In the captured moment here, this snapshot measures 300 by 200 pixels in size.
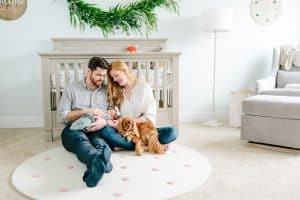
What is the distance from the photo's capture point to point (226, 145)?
303 cm

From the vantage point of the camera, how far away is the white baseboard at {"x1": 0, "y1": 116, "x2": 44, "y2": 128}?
12.6ft

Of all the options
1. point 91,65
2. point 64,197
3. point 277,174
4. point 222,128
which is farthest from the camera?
point 222,128

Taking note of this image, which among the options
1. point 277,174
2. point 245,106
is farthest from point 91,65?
point 277,174

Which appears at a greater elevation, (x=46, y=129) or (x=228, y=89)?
(x=228, y=89)

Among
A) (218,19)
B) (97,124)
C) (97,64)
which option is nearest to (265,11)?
(218,19)

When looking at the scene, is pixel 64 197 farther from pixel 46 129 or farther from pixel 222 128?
pixel 222 128

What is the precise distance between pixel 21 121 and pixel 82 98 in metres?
1.36

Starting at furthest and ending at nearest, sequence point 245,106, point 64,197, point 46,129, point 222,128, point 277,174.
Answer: point 222,128 → point 46,129 → point 245,106 → point 277,174 → point 64,197

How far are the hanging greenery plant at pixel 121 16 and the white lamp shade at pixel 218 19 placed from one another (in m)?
0.41

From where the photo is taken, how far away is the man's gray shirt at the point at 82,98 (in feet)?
9.27

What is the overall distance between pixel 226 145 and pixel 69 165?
1.34 meters

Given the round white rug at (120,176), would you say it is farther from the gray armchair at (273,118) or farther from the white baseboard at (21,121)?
the white baseboard at (21,121)

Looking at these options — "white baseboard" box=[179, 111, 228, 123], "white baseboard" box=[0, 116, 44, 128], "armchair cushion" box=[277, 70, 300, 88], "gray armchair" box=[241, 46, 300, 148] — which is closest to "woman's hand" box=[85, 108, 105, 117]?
"gray armchair" box=[241, 46, 300, 148]

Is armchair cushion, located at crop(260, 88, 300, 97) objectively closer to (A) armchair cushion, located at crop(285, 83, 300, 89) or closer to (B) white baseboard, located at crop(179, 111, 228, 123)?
(A) armchair cushion, located at crop(285, 83, 300, 89)
